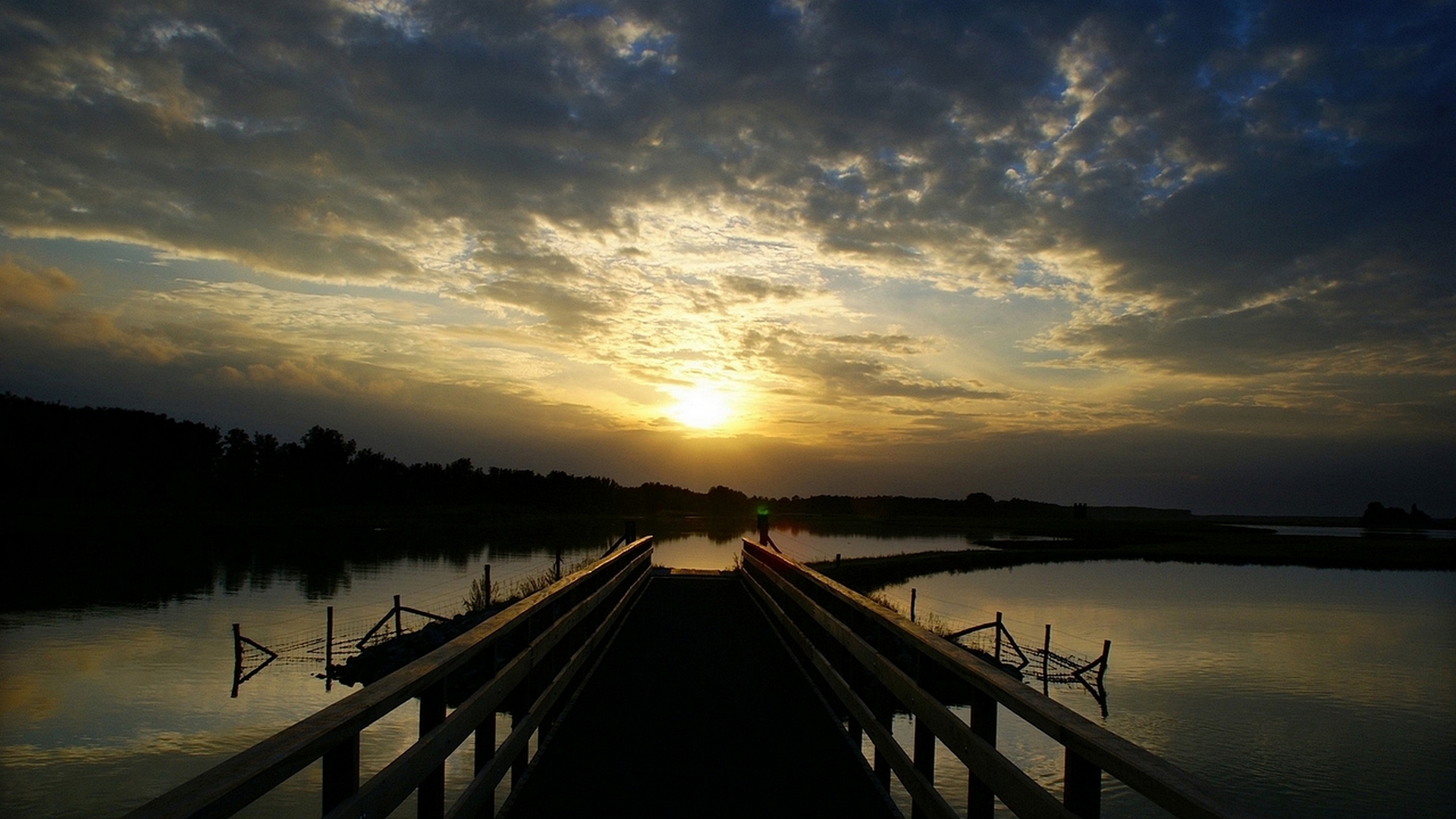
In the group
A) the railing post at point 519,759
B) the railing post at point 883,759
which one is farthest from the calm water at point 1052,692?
the railing post at point 883,759

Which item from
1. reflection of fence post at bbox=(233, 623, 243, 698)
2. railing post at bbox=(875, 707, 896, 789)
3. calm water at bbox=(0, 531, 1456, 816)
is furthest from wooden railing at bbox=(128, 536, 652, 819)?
reflection of fence post at bbox=(233, 623, 243, 698)

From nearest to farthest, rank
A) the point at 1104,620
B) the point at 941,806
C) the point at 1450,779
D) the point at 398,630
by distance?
the point at 941,806 < the point at 1450,779 < the point at 398,630 < the point at 1104,620

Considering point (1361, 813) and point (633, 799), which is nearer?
point (633, 799)

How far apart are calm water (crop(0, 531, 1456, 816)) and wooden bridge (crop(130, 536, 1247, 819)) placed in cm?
381

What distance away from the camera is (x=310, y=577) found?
141ft

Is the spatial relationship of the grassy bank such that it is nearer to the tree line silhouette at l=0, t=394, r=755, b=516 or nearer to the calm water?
the calm water

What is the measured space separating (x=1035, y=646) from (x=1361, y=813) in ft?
45.9

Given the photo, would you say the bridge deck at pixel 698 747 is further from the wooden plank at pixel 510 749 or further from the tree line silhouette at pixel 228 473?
the tree line silhouette at pixel 228 473

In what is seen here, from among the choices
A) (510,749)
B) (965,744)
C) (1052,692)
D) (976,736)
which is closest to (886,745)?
(965,744)

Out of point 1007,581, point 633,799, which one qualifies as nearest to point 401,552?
point 1007,581

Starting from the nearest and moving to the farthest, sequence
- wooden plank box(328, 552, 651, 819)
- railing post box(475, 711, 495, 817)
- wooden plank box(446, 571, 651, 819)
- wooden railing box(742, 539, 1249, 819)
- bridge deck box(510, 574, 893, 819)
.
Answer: wooden railing box(742, 539, 1249, 819) → wooden plank box(328, 552, 651, 819) → wooden plank box(446, 571, 651, 819) → railing post box(475, 711, 495, 817) → bridge deck box(510, 574, 893, 819)

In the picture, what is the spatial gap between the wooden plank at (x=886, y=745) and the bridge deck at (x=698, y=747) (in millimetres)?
270

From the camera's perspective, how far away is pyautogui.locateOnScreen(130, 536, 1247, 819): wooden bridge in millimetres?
2740

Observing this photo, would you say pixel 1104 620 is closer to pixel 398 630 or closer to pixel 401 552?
pixel 398 630
